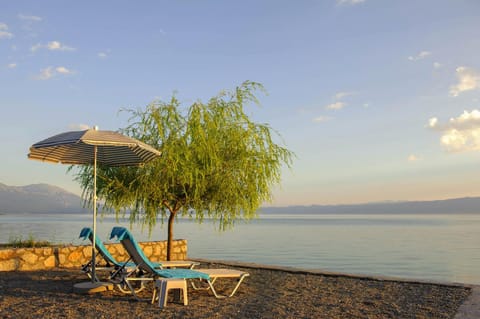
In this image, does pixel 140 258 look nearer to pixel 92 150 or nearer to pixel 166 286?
pixel 166 286

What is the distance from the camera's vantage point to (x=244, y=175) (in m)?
→ 10.6

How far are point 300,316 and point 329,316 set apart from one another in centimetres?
37

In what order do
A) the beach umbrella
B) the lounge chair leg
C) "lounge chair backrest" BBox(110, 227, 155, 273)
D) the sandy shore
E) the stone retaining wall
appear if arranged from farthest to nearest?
1. the stone retaining wall
2. the beach umbrella
3. "lounge chair backrest" BBox(110, 227, 155, 273)
4. the lounge chair leg
5. the sandy shore

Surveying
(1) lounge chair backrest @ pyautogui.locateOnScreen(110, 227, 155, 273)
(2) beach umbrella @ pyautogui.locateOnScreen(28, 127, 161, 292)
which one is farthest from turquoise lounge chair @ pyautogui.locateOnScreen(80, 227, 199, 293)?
(2) beach umbrella @ pyautogui.locateOnScreen(28, 127, 161, 292)

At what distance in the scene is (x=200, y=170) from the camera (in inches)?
400

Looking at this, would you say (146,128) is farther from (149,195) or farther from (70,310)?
(70,310)

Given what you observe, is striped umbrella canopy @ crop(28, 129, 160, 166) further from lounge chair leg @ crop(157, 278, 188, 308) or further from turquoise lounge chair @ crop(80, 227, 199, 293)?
lounge chair leg @ crop(157, 278, 188, 308)

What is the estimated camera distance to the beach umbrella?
278 inches

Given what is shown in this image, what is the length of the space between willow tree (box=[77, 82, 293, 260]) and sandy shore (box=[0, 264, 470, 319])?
198 centimetres

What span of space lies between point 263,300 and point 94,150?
371 centimetres

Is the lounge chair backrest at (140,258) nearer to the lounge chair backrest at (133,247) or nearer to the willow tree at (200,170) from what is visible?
the lounge chair backrest at (133,247)

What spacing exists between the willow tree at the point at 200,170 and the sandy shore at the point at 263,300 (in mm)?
1983

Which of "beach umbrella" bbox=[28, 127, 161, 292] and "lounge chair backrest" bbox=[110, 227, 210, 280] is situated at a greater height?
"beach umbrella" bbox=[28, 127, 161, 292]

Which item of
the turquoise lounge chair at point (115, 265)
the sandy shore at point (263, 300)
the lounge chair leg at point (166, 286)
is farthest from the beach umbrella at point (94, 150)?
the lounge chair leg at point (166, 286)
